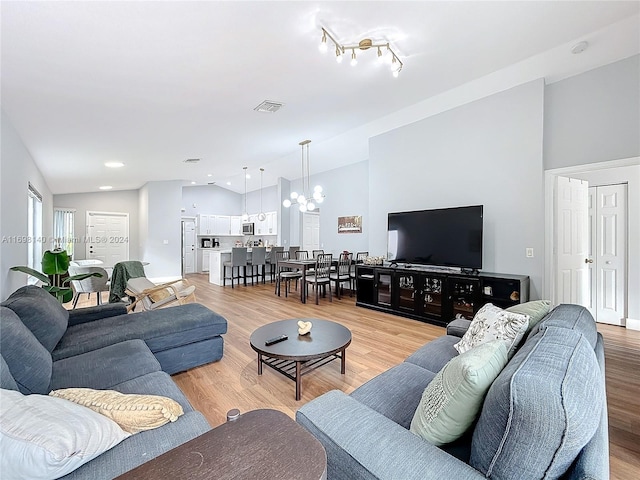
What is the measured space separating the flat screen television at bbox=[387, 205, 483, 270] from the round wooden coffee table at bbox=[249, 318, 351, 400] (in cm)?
229

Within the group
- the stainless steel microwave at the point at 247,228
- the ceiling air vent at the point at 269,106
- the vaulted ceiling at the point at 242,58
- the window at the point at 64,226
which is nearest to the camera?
the vaulted ceiling at the point at 242,58

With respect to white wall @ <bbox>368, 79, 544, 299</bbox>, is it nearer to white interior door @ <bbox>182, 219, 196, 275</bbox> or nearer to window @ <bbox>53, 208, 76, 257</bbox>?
white interior door @ <bbox>182, 219, 196, 275</bbox>

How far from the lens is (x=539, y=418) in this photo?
75 centimetres

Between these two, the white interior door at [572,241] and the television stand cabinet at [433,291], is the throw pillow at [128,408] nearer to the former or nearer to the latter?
the television stand cabinet at [433,291]

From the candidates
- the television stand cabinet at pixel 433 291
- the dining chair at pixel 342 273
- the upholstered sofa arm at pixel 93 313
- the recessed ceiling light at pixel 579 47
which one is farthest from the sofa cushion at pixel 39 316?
the recessed ceiling light at pixel 579 47

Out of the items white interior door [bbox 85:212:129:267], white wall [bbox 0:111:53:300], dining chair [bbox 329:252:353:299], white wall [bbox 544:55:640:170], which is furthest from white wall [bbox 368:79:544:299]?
white interior door [bbox 85:212:129:267]

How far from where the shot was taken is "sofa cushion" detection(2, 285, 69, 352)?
77.3 inches

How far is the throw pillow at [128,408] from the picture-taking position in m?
1.19

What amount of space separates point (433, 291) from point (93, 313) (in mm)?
4166

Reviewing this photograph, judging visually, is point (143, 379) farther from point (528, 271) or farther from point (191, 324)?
point (528, 271)

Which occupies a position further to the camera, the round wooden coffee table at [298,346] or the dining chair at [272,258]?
the dining chair at [272,258]

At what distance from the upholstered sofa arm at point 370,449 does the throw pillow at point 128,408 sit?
62cm

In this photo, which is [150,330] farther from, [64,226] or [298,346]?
[64,226]

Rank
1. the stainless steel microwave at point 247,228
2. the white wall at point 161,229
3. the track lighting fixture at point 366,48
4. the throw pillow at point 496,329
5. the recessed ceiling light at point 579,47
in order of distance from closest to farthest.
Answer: the throw pillow at point 496,329, the track lighting fixture at point 366,48, the recessed ceiling light at point 579,47, the white wall at point 161,229, the stainless steel microwave at point 247,228
